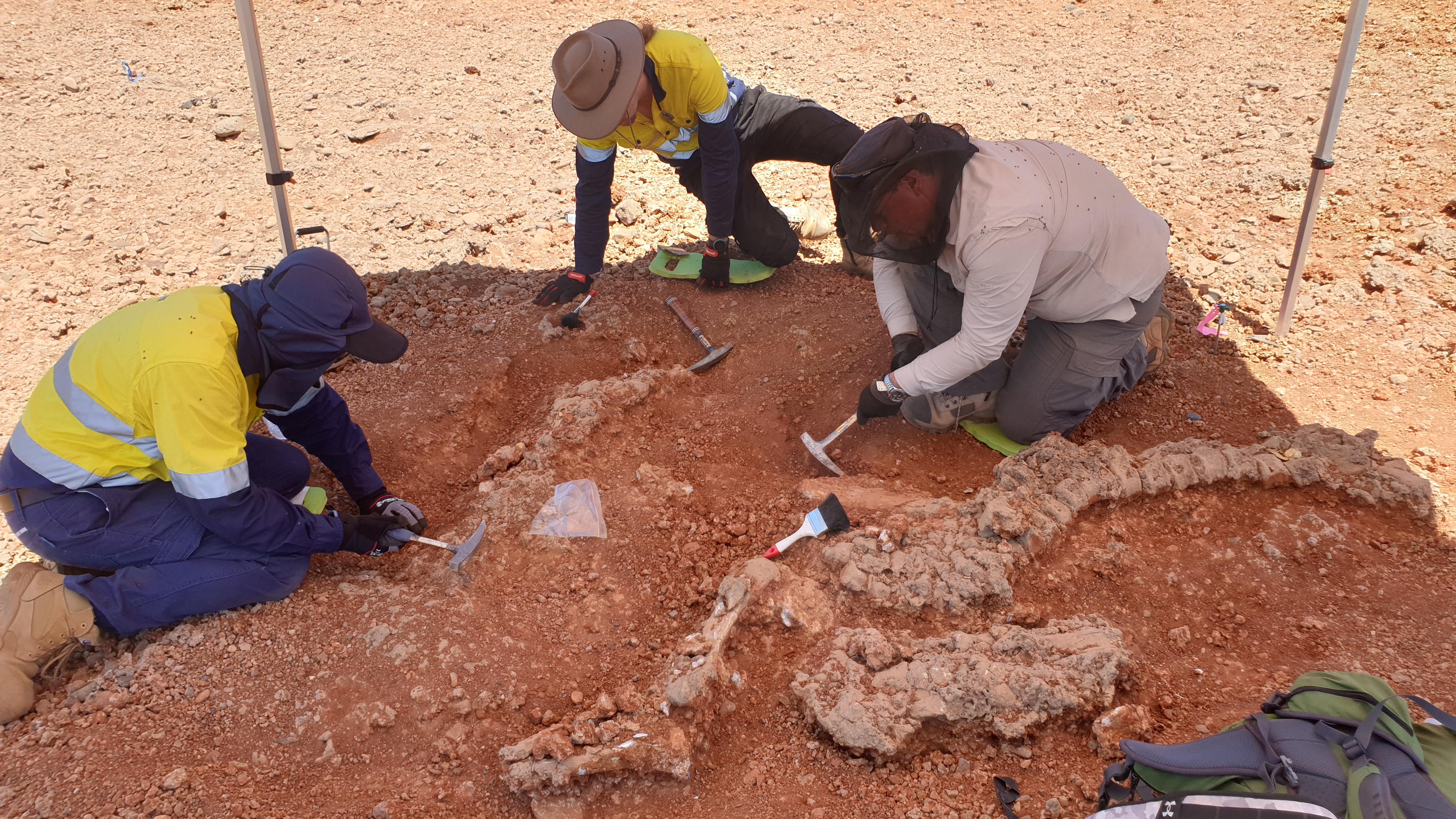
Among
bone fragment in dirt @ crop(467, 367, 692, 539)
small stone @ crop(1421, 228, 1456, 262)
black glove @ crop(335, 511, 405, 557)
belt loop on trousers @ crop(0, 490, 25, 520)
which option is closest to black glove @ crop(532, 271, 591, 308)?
bone fragment in dirt @ crop(467, 367, 692, 539)

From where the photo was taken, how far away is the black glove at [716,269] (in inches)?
188

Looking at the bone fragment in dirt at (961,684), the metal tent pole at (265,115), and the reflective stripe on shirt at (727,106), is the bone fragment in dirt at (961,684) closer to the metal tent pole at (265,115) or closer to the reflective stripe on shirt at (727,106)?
the reflective stripe on shirt at (727,106)

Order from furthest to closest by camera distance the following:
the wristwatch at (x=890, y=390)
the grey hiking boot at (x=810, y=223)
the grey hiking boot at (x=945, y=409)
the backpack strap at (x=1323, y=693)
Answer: the grey hiking boot at (x=810, y=223), the grey hiking boot at (x=945, y=409), the wristwatch at (x=890, y=390), the backpack strap at (x=1323, y=693)

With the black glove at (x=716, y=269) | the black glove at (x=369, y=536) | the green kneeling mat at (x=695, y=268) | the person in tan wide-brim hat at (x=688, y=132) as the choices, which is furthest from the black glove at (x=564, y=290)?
the black glove at (x=369, y=536)

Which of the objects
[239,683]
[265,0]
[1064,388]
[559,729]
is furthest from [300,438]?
[265,0]

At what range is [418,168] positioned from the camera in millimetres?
6098

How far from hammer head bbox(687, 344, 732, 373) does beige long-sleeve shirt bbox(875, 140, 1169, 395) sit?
1.15 metres

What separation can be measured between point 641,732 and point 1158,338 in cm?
309

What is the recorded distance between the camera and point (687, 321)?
4.56 metres

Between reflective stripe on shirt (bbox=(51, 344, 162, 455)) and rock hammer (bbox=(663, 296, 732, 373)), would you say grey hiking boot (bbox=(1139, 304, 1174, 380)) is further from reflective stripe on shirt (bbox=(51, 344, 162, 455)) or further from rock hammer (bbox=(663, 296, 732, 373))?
reflective stripe on shirt (bbox=(51, 344, 162, 455))

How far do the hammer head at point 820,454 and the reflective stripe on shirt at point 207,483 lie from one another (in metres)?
2.22

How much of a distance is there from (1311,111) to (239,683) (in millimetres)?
7438

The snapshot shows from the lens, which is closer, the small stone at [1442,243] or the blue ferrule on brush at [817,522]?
the blue ferrule on brush at [817,522]

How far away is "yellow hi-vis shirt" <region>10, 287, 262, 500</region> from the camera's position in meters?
2.55
